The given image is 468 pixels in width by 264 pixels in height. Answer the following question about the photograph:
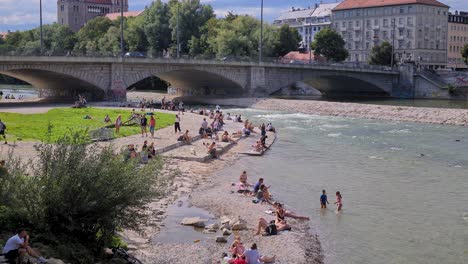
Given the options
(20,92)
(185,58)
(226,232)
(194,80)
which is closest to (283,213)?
(226,232)

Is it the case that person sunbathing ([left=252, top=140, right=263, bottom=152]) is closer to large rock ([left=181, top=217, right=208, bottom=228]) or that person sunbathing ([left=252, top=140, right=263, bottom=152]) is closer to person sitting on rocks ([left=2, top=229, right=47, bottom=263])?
large rock ([left=181, top=217, right=208, bottom=228])

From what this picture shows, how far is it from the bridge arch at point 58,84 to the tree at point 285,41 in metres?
51.3

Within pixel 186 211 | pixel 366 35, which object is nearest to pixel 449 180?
pixel 186 211

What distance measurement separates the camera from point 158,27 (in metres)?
121

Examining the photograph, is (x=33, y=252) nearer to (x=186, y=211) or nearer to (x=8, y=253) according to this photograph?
(x=8, y=253)

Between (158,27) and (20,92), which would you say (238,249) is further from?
(158,27)

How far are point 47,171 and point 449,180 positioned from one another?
67.9ft

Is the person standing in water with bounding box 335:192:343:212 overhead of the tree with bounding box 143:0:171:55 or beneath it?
beneath

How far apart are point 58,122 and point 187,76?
44.1 m

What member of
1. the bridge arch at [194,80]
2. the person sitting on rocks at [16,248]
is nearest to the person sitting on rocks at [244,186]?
the person sitting on rocks at [16,248]

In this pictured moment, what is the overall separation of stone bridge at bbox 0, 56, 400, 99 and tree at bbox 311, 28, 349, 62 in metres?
9.63

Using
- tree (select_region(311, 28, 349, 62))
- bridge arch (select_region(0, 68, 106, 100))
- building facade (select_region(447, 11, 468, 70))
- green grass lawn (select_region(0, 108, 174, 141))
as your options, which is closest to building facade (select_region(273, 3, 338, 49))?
building facade (select_region(447, 11, 468, 70))

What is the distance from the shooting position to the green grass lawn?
3531cm

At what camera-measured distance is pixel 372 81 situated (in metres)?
97.2
